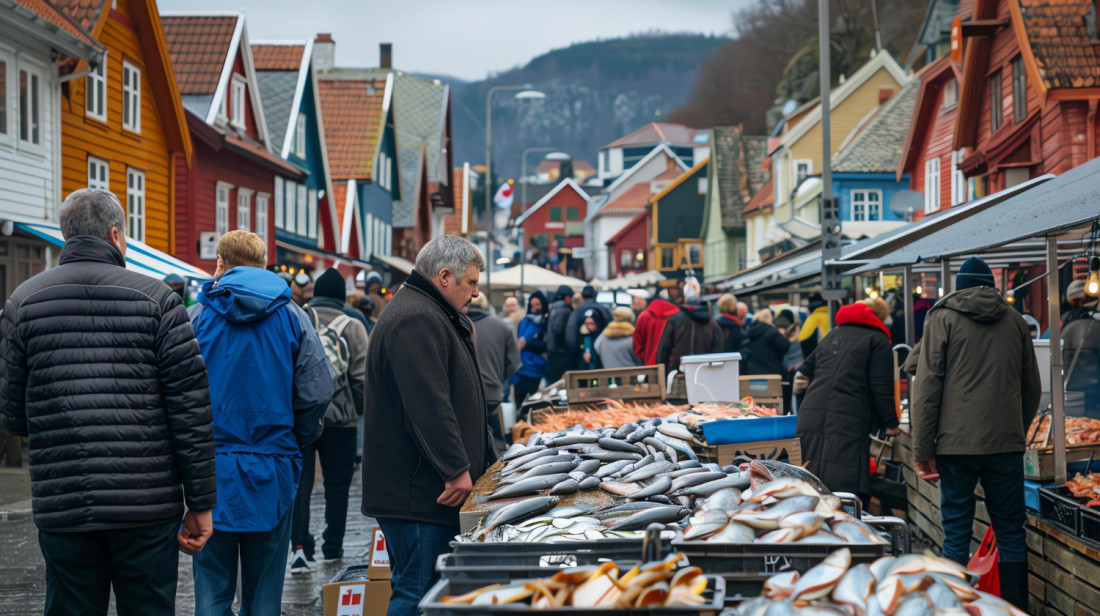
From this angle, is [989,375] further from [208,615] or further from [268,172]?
[268,172]

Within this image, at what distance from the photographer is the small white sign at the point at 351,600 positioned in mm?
6059

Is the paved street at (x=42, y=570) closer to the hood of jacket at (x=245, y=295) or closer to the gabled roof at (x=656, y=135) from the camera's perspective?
the hood of jacket at (x=245, y=295)

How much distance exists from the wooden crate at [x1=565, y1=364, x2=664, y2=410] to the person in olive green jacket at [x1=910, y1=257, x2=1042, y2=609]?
14.3ft

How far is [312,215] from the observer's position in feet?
113

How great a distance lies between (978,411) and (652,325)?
7.32 meters

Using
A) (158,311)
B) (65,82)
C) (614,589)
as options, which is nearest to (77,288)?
(158,311)

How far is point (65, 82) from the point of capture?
1800cm

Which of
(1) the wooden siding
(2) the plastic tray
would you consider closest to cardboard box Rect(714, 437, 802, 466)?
(2) the plastic tray

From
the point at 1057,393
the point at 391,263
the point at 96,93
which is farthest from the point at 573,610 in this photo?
the point at 391,263

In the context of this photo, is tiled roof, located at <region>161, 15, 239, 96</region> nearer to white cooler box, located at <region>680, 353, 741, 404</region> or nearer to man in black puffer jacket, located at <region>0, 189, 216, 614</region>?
white cooler box, located at <region>680, 353, 741, 404</region>

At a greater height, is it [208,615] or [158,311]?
[158,311]

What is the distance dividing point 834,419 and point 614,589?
554 cm

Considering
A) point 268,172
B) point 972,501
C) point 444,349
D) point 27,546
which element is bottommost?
point 27,546

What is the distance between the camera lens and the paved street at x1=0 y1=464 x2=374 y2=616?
735 cm
